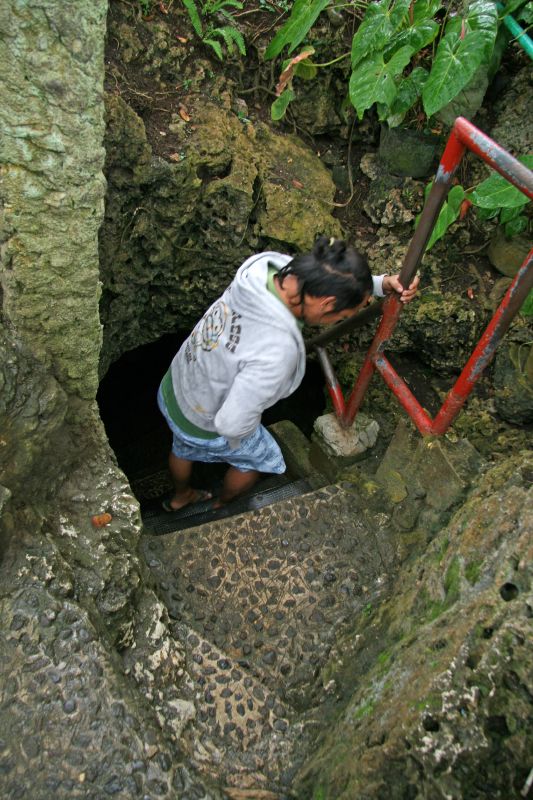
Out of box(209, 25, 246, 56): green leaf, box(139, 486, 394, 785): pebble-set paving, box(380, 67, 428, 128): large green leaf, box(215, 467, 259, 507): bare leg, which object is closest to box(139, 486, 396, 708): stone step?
box(139, 486, 394, 785): pebble-set paving

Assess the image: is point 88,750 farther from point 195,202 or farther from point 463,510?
point 195,202

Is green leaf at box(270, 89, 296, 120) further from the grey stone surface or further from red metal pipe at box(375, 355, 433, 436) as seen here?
the grey stone surface

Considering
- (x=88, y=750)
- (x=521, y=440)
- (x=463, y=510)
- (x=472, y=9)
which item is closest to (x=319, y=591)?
(x=463, y=510)

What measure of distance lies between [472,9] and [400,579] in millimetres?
2276

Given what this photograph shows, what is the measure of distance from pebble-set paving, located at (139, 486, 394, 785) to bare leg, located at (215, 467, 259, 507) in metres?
0.35

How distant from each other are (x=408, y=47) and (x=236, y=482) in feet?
6.51

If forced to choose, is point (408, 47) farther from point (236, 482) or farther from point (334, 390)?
point (236, 482)

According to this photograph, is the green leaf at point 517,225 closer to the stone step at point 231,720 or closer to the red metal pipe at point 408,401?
the red metal pipe at point 408,401

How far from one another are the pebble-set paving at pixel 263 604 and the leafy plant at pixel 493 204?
1192mm

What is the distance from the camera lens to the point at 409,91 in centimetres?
268

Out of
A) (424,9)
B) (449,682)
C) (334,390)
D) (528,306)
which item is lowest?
(334,390)

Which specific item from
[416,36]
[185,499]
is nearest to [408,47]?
[416,36]

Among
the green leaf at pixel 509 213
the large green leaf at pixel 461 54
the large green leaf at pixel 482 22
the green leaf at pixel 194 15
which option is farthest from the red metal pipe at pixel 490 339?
the green leaf at pixel 194 15

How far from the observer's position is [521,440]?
258 cm
